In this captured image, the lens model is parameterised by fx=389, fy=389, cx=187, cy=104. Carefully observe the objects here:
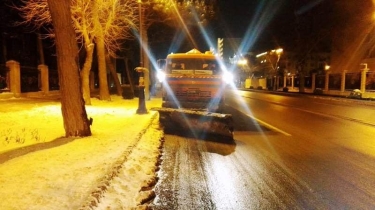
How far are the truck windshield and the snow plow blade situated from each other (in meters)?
4.23

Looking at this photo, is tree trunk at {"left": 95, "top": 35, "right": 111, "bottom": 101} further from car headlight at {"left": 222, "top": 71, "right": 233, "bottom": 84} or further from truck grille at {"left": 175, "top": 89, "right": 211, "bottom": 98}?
car headlight at {"left": 222, "top": 71, "right": 233, "bottom": 84}

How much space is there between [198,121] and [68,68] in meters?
4.06

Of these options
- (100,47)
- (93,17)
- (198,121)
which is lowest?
(198,121)

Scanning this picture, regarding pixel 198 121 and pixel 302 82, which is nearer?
pixel 198 121

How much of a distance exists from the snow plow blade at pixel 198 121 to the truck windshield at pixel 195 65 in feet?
13.9

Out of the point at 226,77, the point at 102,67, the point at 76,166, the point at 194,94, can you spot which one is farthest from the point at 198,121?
the point at 102,67

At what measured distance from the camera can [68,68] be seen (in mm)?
9344

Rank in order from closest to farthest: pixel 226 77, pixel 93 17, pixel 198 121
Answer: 1. pixel 198 121
2. pixel 226 77
3. pixel 93 17

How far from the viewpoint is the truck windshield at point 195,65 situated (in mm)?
15930

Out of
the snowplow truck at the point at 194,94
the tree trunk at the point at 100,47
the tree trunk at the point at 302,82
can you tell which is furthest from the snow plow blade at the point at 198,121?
the tree trunk at the point at 302,82

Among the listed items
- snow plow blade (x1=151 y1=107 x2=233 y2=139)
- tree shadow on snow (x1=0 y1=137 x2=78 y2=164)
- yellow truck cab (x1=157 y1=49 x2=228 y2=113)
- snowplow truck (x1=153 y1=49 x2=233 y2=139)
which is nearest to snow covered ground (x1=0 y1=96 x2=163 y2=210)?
tree shadow on snow (x1=0 y1=137 x2=78 y2=164)

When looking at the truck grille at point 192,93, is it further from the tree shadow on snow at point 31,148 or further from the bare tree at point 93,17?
the bare tree at point 93,17

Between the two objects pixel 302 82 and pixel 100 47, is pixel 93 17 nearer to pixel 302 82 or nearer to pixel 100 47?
pixel 100 47

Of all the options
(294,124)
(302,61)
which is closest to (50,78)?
(294,124)
